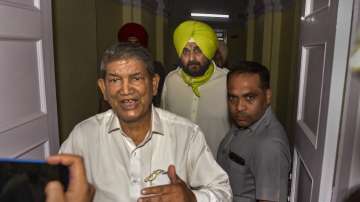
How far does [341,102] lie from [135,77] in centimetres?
69

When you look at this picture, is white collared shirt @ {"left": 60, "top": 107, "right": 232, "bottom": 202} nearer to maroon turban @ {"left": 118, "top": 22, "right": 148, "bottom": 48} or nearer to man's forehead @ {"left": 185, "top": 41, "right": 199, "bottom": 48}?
man's forehead @ {"left": 185, "top": 41, "right": 199, "bottom": 48}

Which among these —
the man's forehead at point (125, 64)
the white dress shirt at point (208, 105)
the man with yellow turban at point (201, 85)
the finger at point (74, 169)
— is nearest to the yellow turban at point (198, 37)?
the man with yellow turban at point (201, 85)

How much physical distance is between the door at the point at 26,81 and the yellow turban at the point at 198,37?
2.54 feet

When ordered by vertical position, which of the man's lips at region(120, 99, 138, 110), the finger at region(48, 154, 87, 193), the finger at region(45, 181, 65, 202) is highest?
the man's lips at region(120, 99, 138, 110)

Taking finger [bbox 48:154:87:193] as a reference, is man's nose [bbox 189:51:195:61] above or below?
above

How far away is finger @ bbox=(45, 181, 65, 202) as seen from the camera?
0.70 meters

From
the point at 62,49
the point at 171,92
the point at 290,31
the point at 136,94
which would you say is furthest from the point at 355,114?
the point at 290,31

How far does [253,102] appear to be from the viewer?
1.33 meters

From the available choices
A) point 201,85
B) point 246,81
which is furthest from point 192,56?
point 246,81

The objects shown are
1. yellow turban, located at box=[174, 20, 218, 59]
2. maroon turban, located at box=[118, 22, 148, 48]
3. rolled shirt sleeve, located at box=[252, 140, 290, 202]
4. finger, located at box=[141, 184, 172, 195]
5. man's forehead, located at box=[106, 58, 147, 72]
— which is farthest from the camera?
maroon turban, located at box=[118, 22, 148, 48]

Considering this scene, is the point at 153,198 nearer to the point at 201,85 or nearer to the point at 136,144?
the point at 136,144

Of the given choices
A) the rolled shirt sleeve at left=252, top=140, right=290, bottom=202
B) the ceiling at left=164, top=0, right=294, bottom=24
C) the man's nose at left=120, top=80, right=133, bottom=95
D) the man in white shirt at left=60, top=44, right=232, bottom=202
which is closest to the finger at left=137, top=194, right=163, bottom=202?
the man in white shirt at left=60, top=44, right=232, bottom=202

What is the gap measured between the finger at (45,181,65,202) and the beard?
1.28 meters

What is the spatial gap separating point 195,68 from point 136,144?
2.88 ft
